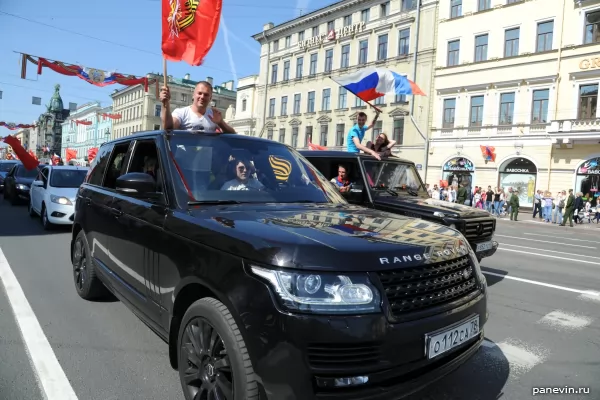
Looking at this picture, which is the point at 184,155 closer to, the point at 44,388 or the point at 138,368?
the point at 138,368

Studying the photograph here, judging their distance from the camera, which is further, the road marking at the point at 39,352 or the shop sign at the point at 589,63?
the shop sign at the point at 589,63

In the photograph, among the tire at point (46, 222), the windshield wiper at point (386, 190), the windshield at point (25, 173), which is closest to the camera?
the windshield wiper at point (386, 190)

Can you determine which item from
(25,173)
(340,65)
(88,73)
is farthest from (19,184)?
(340,65)

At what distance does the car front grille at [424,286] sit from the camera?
2133mm

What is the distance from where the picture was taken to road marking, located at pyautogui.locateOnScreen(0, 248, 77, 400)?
2.90 meters

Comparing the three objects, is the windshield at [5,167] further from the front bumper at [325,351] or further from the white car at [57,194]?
the front bumper at [325,351]

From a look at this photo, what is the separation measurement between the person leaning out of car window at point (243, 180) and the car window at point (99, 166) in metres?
2.03

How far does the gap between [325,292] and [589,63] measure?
100 ft

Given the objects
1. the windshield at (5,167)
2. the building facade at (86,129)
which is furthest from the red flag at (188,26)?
the building facade at (86,129)

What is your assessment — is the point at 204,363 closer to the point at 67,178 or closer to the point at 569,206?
the point at 67,178

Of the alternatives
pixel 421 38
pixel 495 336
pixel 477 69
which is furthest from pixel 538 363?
pixel 421 38

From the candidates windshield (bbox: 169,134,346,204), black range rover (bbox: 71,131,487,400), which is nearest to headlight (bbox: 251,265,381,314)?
black range rover (bbox: 71,131,487,400)

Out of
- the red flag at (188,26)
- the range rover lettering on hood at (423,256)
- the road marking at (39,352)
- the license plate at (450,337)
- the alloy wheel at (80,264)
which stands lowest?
the road marking at (39,352)

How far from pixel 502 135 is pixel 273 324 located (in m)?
31.2
